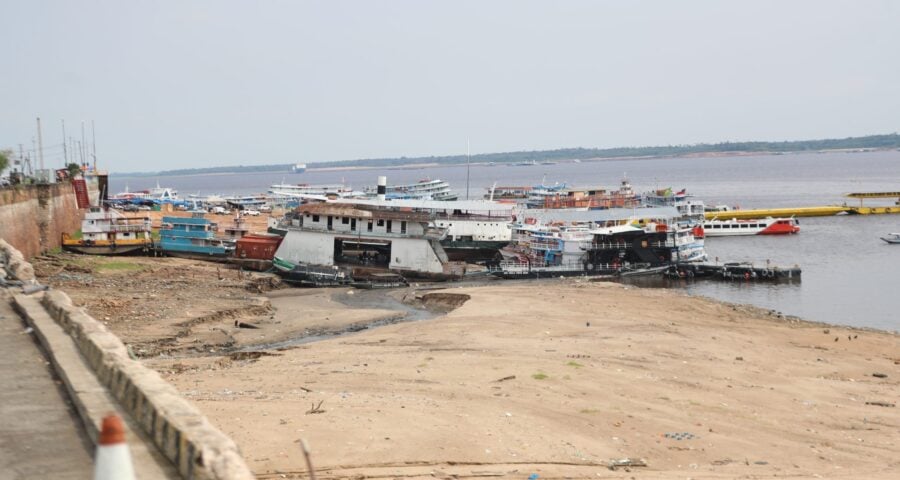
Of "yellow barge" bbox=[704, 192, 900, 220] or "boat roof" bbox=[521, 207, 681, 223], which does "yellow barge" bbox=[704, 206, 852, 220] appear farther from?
"boat roof" bbox=[521, 207, 681, 223]

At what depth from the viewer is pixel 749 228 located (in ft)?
274

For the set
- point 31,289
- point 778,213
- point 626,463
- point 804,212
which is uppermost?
point 31,289

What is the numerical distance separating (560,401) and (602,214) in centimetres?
6309

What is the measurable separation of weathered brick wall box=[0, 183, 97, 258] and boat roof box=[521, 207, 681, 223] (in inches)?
1418

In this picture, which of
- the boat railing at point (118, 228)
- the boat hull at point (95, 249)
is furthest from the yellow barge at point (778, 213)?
the boat hull at point (95, 249)

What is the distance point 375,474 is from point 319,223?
43.9 m

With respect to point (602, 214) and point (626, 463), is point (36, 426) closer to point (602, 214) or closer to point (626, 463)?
point (626, 463)

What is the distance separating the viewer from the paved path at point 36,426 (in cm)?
834

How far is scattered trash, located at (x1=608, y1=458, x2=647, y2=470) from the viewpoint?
14.7m

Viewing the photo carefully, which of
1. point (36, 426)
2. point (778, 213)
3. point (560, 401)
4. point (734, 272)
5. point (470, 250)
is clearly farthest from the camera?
point (778, 213)

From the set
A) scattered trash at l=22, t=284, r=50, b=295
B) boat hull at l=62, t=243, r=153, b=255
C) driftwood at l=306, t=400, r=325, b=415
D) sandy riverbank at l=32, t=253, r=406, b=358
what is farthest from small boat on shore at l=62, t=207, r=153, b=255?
driftwood at l=306, t=400, r=325, b=415

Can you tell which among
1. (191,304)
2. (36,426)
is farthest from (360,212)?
(36,426)

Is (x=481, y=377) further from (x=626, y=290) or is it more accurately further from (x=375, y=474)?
(x=626, y=290)

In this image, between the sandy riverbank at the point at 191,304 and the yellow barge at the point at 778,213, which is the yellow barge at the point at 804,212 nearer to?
the yellow barge at the point at 778,213
